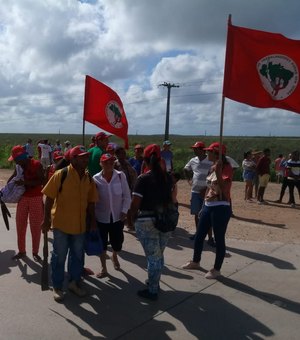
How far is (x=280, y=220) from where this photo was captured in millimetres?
10578

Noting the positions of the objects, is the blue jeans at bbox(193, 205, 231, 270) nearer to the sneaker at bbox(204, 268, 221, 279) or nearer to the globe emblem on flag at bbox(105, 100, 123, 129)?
the sneaker at bbox(204, 268, 221, 279)

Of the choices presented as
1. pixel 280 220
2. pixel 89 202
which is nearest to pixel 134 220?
A: pixel 89 202

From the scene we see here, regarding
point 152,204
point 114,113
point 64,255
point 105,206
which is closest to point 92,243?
point 64,255

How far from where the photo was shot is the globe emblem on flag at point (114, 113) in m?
8.51

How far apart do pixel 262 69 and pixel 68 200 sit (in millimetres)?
3149

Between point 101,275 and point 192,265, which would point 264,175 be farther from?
point 101,275

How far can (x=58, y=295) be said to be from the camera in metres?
4.88

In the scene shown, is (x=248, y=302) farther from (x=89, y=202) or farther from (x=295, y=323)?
(x=89, y=202)

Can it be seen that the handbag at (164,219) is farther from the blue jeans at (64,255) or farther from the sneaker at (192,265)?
the sneaker at (192,265)

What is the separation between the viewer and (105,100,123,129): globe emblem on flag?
8.51 m

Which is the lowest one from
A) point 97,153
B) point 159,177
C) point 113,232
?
point 113,232

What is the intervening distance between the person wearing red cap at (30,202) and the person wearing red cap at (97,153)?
76cm

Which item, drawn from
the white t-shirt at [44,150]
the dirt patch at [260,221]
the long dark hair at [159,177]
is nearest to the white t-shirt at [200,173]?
the dirt patch at [260,221]

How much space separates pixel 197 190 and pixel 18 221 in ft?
10.1
